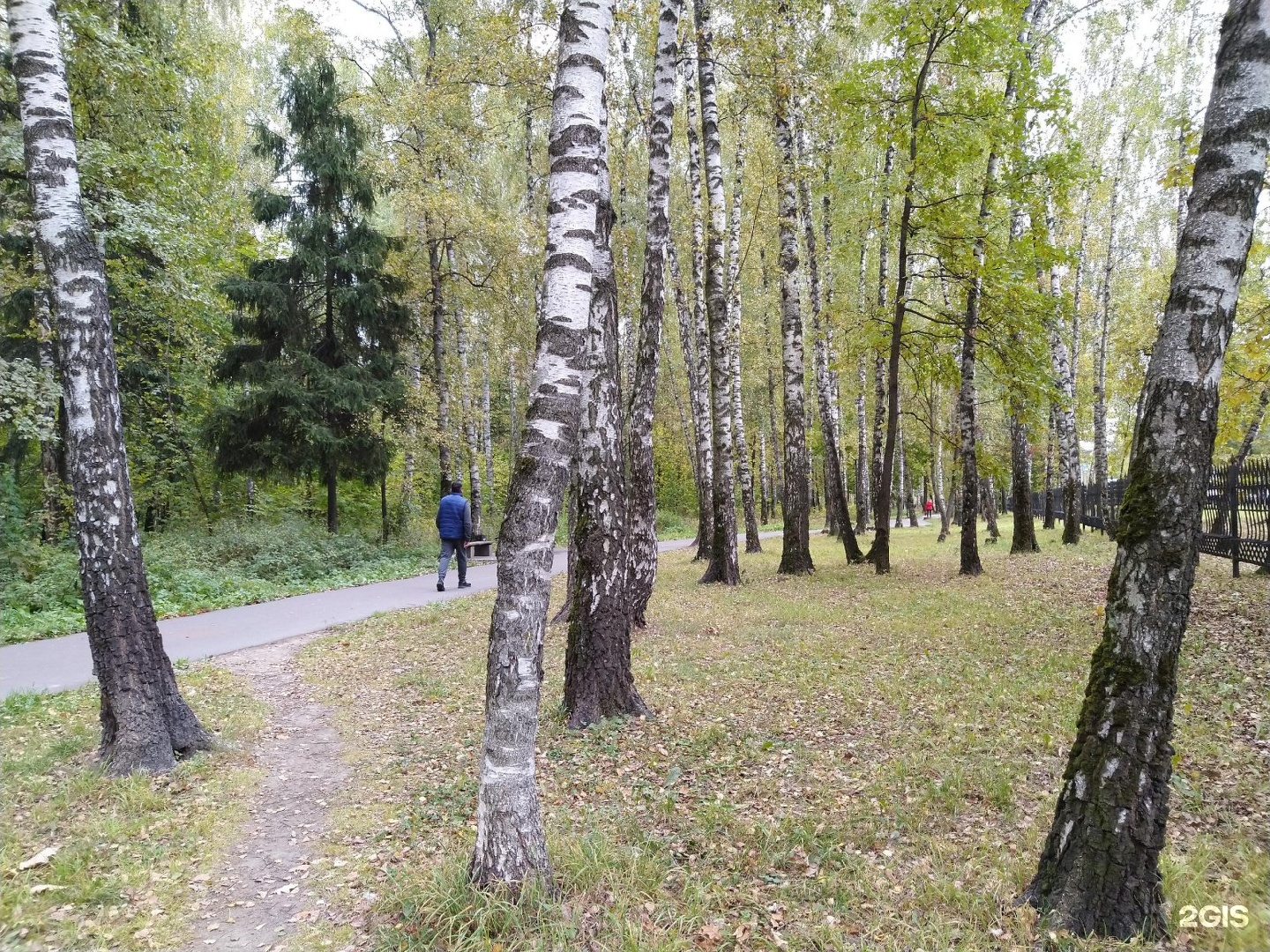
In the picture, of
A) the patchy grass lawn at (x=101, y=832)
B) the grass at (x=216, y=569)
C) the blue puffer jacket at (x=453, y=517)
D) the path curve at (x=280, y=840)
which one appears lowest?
Result: the path curve at (x=280, y=840)

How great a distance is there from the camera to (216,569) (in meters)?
12.8

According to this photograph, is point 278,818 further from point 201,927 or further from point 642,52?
point 642,52

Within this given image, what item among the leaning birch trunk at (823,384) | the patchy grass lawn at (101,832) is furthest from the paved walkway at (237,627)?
the leaning birch trunk at (823,384)

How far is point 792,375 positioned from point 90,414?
34.3 feet

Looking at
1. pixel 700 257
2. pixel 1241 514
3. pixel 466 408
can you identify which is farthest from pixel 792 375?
pixel 466 408

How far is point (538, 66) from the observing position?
9844 mm

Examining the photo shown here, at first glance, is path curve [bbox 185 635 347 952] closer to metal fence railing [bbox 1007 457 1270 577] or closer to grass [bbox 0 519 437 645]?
grass [bbox 0 519 437 645]

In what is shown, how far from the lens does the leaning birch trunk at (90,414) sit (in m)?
4.66

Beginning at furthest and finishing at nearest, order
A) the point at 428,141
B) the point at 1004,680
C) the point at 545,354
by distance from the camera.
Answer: the point at 428,141 → the point at 1004,680 → the point at 545,354

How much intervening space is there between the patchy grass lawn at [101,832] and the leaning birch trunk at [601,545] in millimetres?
2564

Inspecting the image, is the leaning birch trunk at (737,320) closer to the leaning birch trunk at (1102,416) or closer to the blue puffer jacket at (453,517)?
Answer: the blue puffer jacket at (453,517)

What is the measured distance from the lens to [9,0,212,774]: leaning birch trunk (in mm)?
4664

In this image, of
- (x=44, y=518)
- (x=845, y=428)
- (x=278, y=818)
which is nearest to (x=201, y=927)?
(x=278, y=818)

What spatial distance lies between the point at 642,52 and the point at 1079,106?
12.6 m
